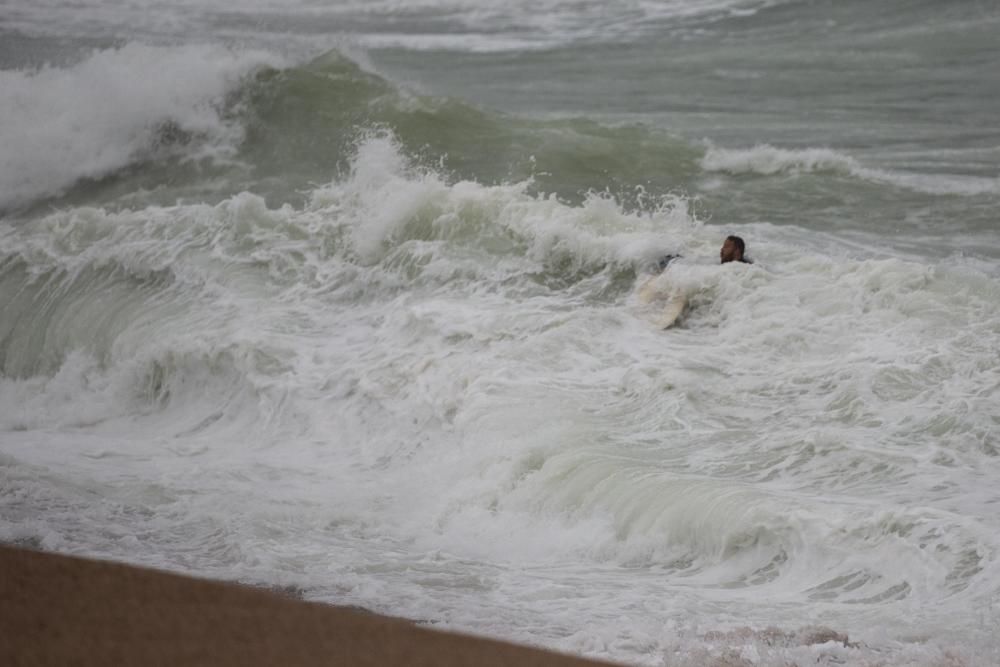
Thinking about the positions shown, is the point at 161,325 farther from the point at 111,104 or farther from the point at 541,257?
the point at 111,104

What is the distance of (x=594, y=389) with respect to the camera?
14.0ft

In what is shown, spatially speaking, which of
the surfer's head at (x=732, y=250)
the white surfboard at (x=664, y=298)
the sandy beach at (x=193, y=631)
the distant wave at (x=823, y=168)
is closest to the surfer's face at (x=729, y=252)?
the surfer's head at (x=732, y=250)

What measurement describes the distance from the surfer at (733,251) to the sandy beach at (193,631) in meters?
3.29

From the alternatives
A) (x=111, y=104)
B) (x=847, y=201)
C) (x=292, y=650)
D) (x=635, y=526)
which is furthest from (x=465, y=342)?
(x=111, y=104)

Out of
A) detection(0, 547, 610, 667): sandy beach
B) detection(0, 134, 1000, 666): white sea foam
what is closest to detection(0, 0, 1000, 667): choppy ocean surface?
detection(0, 134, 1000, 666): white sea foam

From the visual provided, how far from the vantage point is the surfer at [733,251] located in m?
5.08

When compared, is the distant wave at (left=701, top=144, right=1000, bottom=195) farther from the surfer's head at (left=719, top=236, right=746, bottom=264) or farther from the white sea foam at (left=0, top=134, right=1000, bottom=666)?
the surfer's head at (left=719, top=236, right=746, bottom=264)

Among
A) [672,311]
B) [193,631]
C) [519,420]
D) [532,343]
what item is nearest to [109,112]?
[532,343]

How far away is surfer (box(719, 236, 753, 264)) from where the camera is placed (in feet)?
16.7

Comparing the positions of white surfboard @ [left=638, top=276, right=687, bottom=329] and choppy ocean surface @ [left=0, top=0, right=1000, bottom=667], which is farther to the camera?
white surfboard @ [left=638, top=276, right=687, bottom=329]

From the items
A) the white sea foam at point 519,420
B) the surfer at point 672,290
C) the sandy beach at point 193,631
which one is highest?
the sandy beach at point 193,631

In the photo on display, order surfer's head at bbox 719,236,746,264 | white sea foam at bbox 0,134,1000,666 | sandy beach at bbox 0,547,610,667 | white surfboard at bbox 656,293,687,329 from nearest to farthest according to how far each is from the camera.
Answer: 1. sandy beach at bbox 0,547,610,667
2. white sea foam at bbox 0,134,1000,666
3. white surfboard at bbox 656,293,687,329
4. surfer's head at bbox 719,236,746,264

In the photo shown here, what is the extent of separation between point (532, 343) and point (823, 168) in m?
2.84

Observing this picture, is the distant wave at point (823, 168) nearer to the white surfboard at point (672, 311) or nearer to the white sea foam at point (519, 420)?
the white sea foam at point (519, 420)
